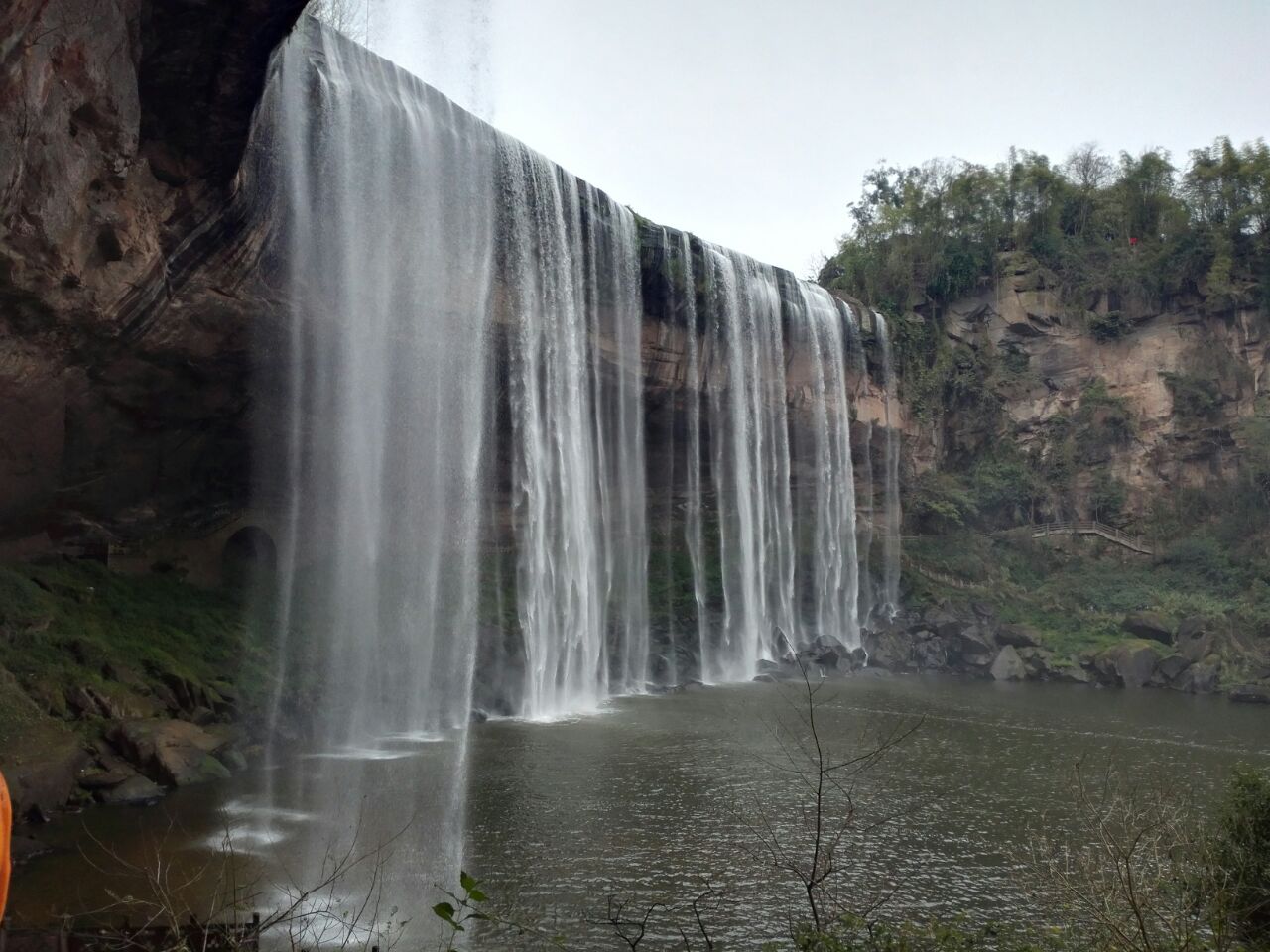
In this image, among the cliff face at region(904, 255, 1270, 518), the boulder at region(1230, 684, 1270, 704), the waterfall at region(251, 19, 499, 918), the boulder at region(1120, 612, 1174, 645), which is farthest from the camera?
the cliff face at region(904, 255, 1270, 518)

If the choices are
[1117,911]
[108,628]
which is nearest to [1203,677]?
[1117,911]

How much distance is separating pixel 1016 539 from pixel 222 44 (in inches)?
1290

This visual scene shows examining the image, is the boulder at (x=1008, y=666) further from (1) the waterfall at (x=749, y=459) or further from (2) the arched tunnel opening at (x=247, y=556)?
(2) the arched tunnel opening at (x=247, y=556)

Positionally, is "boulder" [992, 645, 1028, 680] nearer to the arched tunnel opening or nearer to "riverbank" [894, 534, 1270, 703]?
"riverbank" [894, 534, 1270, 703]

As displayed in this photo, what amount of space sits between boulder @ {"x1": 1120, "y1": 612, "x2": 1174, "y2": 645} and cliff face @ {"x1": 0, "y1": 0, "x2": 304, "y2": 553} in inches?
1049

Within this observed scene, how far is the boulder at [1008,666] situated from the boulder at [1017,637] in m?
0.70

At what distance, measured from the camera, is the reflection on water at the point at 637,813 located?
8.84m

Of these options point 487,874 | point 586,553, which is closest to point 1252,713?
point 586,553

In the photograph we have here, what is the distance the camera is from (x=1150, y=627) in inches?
1185

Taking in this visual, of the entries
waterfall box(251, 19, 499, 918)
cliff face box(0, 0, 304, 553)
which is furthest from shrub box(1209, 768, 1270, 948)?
cliff face box(0, 0, 304, 553)

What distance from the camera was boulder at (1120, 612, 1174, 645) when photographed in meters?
29.8

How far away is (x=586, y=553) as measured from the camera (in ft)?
79.9

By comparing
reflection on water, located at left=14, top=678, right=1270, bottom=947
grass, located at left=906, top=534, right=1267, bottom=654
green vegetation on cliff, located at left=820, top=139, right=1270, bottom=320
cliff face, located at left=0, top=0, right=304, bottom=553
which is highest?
green vegetation on cliff, located at left=820, top=139, right=1270, bottom=320

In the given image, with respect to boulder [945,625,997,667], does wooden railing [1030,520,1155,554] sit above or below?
above
